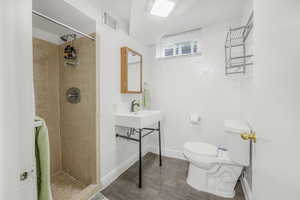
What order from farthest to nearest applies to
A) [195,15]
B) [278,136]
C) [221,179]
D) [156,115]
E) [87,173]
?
1. [156,115]
2. [195,15]
3. [87,173]
4. [221,179]
5. [278,136]

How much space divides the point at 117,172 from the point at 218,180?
1.35 meters

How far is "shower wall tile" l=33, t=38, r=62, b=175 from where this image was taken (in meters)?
1.78

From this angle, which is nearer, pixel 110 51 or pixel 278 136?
pixel 278 136

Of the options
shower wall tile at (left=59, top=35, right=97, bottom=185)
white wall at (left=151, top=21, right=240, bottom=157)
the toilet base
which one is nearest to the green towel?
shower wall tile at (left=59, top=35, right=97, bottom=185)

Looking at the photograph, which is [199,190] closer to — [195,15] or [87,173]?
[87,173]

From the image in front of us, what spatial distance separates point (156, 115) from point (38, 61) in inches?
73.6

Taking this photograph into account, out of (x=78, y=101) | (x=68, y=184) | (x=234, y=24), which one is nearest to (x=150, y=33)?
(x=234, y=24)

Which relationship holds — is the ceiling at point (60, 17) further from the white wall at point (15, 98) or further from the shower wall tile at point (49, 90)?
the white wall at point (15, 98)

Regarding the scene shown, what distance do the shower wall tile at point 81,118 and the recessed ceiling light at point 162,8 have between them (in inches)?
35.4

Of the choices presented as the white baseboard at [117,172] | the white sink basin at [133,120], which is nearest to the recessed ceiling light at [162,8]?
the white sink basin at [133,120]

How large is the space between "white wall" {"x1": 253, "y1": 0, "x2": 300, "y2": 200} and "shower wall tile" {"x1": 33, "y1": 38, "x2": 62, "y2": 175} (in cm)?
239

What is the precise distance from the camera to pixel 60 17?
1584 millimetres

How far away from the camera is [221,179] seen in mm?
1573

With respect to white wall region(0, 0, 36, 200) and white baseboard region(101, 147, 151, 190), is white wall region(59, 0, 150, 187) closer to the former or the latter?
white baseboard region(101, 147, 151, 190)
